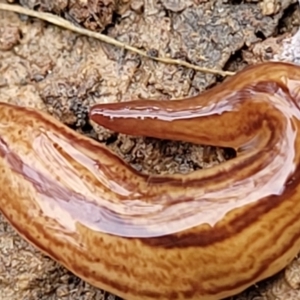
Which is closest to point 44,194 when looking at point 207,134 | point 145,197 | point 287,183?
point 145,197

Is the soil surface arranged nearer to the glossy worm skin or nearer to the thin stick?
the thin stick

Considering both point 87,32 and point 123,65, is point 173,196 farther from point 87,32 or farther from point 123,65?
point 87,32

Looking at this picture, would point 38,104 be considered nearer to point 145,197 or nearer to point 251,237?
point 145,197

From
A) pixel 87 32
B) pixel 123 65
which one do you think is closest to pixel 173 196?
pixel 123 65

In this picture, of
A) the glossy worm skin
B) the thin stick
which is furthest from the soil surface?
the glossy worm skin

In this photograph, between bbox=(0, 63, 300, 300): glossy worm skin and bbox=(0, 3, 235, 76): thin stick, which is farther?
bbox=(0, 3, 235, 76): thin stick

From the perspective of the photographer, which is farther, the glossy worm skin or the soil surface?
the soil surface
